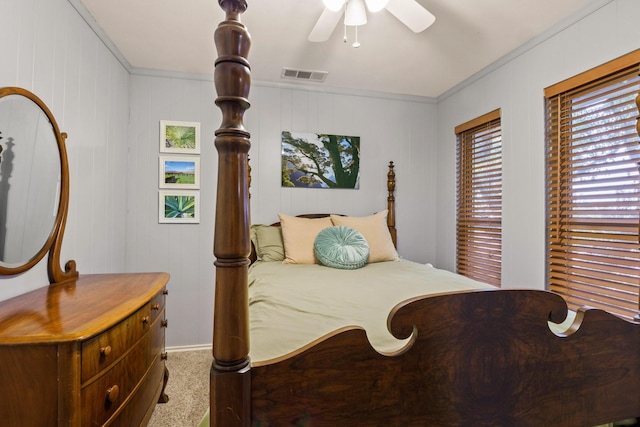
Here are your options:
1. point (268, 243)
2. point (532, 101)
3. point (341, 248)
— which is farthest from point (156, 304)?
point (532, 101)

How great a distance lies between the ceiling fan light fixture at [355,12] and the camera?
1701 millimetres

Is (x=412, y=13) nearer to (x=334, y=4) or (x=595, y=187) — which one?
(x=334, y=4)

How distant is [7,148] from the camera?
1.33 metres

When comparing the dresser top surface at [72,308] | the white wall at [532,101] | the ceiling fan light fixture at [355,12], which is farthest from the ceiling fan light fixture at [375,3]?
the dresser top surface at [72,308]

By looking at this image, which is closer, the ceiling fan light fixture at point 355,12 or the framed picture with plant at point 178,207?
the ceiling fan light fixture at point 355,12

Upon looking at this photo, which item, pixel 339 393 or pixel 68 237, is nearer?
pixel 339 393

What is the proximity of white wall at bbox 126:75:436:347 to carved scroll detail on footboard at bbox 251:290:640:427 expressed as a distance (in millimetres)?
2373

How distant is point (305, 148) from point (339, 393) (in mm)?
2618

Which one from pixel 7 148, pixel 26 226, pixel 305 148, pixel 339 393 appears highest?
pixel 305 148

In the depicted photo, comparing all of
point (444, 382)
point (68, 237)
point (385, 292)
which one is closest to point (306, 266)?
point (385, 292)

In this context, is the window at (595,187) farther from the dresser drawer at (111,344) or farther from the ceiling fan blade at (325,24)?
the dresser drawer at (111,344)

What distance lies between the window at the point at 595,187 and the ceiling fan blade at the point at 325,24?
1.53 metres

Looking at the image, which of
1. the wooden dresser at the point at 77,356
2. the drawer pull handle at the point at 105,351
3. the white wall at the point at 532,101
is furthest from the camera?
the white wall at the point at 532,101

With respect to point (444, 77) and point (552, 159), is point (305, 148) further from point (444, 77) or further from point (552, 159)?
point (552, 159)
